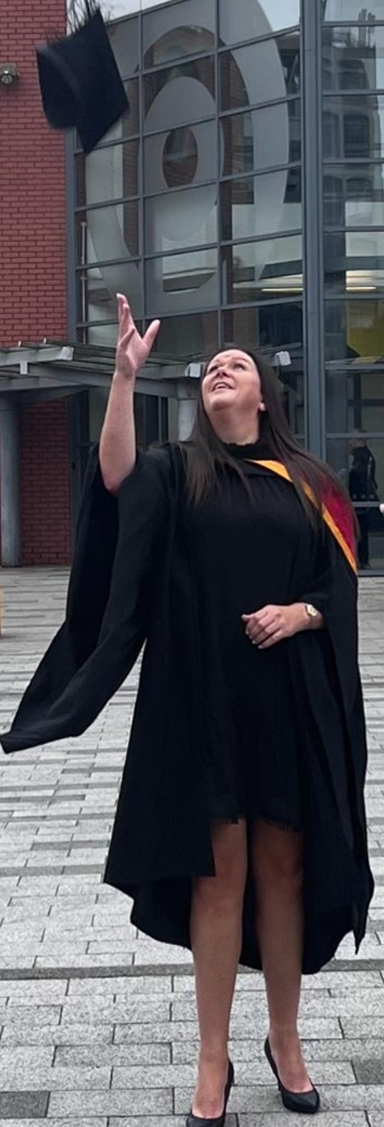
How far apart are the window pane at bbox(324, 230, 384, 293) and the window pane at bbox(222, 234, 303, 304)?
420mm

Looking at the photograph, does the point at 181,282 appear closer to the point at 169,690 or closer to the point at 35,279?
the point at 35,279

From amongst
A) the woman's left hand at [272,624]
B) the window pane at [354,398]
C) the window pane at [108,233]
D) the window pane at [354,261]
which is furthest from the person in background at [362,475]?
the woman's left hand at [272,624]

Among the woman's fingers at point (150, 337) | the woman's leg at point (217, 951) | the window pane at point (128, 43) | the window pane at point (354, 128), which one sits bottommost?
the woman's leg at point (217, 951)

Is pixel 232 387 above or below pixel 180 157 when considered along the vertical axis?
below

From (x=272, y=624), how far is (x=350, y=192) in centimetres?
1657

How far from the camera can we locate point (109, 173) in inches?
844

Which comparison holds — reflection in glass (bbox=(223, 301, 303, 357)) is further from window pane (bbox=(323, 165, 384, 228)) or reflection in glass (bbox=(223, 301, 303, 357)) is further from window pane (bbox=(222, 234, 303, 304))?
window pane (bbox=(323, 165, 384, 228))

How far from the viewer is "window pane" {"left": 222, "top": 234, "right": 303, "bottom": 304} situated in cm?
1931

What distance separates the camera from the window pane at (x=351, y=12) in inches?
736

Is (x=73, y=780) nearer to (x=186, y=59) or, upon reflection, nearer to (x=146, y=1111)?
(x=146, y=1111)

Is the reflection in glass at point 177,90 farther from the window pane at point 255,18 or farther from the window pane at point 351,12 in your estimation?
the window pane at point 351,12

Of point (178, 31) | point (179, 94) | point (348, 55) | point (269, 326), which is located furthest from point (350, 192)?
point (178, 31)

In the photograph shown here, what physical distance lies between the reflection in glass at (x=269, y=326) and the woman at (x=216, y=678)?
1602cm

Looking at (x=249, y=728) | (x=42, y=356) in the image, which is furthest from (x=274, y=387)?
(x=42, y=356)
